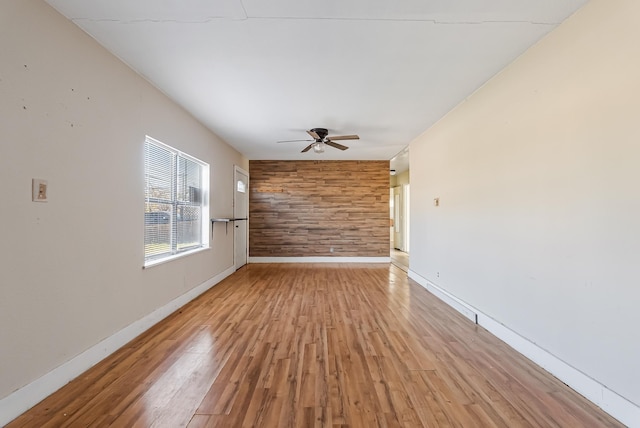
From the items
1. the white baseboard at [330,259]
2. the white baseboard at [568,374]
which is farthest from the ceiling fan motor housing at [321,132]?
the white baseboard at [330,259]

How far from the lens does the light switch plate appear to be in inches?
70.1

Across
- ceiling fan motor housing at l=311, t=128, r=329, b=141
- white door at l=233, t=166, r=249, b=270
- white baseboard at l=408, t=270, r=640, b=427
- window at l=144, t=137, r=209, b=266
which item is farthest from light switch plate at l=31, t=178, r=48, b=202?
white door at l=233, t=166, r=249, b=270

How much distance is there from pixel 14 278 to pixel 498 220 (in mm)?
3863

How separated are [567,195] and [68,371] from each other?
12.6 feet

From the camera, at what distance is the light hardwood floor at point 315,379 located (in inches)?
64.9

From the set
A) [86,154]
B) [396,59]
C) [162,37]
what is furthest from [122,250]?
[396,59]

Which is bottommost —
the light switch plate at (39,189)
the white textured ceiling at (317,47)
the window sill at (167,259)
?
the window sill at (167,259)

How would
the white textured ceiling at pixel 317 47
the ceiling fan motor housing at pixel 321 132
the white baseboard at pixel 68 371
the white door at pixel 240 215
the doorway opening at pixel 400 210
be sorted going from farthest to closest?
the doorway opening at pixel 400 210 < the white door at pixel 240 215 < the ceiling fan motor housing at pixel 321 132 < the white textured ceiling at pixel 317 47 < the white baseboard at pixel 68 371

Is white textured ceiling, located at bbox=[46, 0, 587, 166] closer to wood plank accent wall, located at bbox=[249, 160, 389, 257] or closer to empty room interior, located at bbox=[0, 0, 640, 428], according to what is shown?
empty room interior, located at bbox=[0, 0, 640, 428]

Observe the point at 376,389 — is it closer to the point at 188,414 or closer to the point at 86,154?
the point at 188,414

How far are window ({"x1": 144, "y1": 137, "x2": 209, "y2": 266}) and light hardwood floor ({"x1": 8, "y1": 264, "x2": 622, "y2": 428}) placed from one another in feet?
3.08

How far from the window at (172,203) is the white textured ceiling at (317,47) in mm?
778

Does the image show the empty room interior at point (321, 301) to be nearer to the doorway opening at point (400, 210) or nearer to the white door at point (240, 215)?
the white door at point (240, 215)

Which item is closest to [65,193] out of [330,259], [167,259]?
[167,259]
